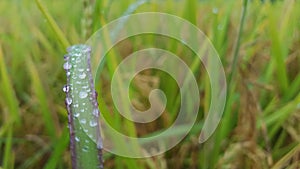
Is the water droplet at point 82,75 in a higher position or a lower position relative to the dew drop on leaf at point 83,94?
higher

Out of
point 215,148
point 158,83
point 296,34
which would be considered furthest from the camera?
point 296,34

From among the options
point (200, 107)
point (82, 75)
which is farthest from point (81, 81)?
point (200, 107)

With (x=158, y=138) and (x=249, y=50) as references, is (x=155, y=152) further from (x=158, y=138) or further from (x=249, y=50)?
(x=249, y=50)

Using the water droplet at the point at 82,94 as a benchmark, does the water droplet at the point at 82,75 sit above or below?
above

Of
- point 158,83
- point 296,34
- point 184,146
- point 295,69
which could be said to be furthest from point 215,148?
point 296,34

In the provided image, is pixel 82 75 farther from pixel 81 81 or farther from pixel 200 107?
pixel 200 107

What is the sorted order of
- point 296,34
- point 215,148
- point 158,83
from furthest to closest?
point 296,34
point 158,83
point 215,148

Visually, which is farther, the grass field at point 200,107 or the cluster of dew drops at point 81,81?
the grass field at point 200,107

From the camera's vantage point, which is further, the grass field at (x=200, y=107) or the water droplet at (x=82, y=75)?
the grass field at (x=200, y=107)
